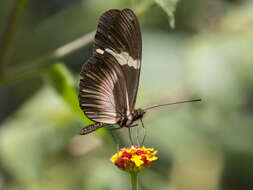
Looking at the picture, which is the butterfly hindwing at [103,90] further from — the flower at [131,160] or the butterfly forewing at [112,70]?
the flower at [131,160]

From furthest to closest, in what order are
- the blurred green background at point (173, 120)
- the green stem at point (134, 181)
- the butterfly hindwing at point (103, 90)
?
the blurred green background at point (173, 120), the butterfly hindwing at point (103, 90), the green stem at point (134, 181)

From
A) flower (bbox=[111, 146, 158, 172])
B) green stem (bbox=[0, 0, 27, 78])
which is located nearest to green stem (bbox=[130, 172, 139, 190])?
flower (bbox=[111, 146, 158, 172])

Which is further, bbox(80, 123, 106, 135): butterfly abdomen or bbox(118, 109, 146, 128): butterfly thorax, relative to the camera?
bbox(118, 109, 146, 128): butterfly thorax

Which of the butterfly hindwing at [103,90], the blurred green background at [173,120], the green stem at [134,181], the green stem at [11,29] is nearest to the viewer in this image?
the green stem at [134,181]

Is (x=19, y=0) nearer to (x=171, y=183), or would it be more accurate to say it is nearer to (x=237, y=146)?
(x=171, y=183)

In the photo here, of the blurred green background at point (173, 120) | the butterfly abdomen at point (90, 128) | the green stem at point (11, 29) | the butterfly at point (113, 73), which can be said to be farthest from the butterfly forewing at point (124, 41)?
the blurred green background at point (173, 120)

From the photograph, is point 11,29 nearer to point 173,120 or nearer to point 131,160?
point 131,160

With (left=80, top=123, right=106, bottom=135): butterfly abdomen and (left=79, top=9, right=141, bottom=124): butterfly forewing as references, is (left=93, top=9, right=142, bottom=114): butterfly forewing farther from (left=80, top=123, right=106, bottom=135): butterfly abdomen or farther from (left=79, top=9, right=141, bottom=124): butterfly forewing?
(left=80, top=123, right=106, bottom=135): butterfly abdomen
